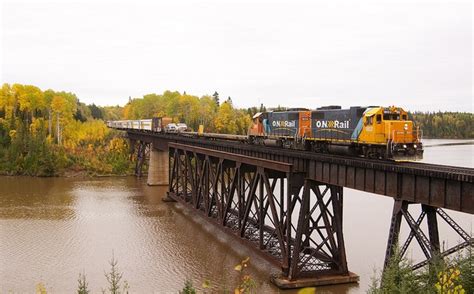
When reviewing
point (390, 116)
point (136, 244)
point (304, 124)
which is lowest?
point (136, 244)

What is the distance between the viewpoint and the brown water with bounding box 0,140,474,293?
27.8 metres

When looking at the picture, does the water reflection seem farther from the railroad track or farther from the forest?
the railroad track

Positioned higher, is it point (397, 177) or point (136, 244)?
point (397, 177)

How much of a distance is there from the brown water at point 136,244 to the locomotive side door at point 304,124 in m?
8.61

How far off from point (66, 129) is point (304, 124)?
8771 centimetres

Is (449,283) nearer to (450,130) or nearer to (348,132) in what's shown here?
(348,132)

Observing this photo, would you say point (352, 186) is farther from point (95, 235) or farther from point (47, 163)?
point (47, 163)

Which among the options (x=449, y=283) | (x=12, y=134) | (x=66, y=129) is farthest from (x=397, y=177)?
(x=66, y=129)

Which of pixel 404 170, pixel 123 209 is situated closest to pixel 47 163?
pixel 123 209

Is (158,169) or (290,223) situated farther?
(158,169)

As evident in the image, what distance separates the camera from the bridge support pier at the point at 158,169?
2763 inches

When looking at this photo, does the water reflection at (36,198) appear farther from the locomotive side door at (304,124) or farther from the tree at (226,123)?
the tree at (226,123)

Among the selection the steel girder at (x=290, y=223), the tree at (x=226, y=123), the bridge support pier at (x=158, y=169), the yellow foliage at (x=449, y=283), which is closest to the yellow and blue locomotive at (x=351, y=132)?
the steel girder at (x=290, y=223)

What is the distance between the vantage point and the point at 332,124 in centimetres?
2867
